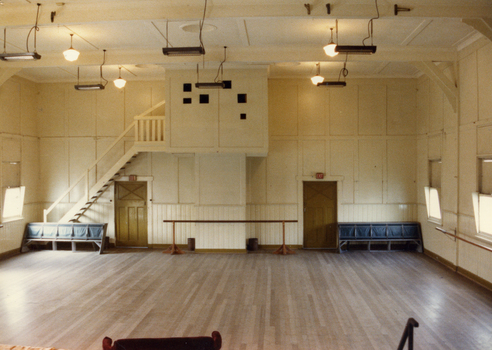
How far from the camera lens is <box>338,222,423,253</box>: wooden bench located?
36.4 feet

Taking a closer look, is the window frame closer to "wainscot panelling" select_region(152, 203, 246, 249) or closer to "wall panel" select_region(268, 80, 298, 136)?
"wall panel" select_region(268, 80, 298, 136)

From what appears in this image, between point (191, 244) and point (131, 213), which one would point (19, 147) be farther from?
point (191, 244)

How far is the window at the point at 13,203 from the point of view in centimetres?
1060

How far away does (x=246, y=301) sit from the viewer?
7000 millimetres

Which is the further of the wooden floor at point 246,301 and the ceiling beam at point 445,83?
the ceiling beam at point 445,83

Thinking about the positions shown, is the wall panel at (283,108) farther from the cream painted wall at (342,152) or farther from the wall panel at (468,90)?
the wall panel at (468,90)

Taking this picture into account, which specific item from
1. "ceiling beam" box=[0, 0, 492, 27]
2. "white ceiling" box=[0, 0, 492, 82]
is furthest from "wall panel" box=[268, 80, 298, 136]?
"ceiling beam" box=[0, 0, 492, 27]

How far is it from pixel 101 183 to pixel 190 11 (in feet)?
23.1

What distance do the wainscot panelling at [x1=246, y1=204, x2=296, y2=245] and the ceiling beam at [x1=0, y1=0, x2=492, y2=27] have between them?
22.1 ft

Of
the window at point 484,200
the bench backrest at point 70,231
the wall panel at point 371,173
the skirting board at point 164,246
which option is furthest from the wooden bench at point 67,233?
the window at point 484,200

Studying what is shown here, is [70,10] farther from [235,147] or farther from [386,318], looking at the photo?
[386,318]

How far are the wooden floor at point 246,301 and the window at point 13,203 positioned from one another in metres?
1.46

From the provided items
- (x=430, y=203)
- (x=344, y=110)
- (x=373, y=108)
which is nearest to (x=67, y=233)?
(x=344, y=110)

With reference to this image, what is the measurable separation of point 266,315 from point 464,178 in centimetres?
584
